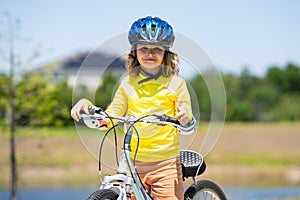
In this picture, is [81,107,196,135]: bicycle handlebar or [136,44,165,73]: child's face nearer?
[81,107,196,135]: bicycle handlebar

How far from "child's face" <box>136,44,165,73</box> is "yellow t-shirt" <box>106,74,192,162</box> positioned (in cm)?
11

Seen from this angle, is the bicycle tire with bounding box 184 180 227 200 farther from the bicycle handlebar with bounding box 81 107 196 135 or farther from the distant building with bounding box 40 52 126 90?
the distant building with bounding box 40 52 126 90

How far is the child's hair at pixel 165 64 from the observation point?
4156 millimetres

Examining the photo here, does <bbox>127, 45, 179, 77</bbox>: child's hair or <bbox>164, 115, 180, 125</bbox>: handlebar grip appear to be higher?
<bbox>127, 45, 179, 77</bbox>: child's hair

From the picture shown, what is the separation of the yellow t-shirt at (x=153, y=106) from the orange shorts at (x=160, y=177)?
0.13 feet

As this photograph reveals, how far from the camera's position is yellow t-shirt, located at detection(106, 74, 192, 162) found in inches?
160

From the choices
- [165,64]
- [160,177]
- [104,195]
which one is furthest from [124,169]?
[165,64]

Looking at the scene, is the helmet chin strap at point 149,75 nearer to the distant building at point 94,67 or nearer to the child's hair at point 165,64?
the child's hair at point 165,64

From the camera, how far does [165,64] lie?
13.7ft

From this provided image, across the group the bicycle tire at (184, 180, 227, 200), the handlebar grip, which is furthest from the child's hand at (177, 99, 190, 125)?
the bicycle tire at (184, 180, 227, 200)

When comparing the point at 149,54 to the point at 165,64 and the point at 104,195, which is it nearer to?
the point at 165,64

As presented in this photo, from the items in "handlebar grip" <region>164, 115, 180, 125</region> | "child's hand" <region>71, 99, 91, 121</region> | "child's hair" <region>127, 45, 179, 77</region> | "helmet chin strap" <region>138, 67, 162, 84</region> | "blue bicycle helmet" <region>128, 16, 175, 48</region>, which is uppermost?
"blue bicycle helmet" <region>128, 16, 175, 48</region>

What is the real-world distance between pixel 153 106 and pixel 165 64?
287mm

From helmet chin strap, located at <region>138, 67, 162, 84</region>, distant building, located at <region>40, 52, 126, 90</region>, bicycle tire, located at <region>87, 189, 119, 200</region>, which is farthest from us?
helmet chin strap, located at <region>138, 67, 162, 84</region>
